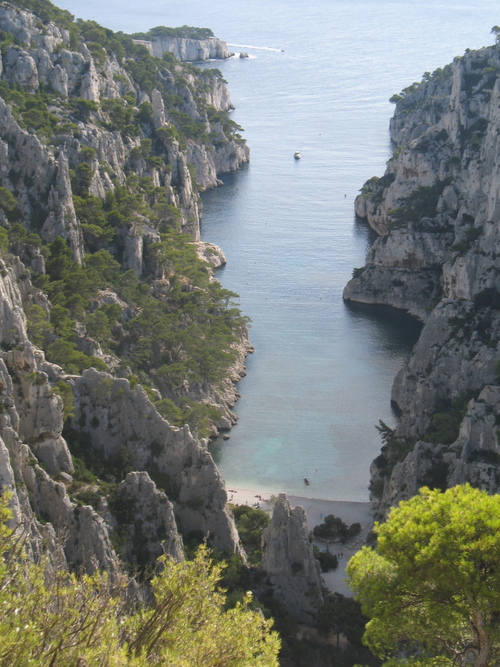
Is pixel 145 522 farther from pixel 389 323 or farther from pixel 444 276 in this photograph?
pixel 389 323

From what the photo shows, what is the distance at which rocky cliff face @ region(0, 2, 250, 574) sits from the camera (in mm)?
37281

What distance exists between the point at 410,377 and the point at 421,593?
40456 mm

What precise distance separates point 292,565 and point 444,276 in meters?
37.3

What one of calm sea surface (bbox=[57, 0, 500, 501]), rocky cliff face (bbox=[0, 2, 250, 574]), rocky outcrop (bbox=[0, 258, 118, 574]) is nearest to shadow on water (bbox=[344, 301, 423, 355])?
calm sea surface (bbox=[57, 0, 500, 501])

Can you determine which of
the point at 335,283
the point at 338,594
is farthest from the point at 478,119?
the point at 338,594

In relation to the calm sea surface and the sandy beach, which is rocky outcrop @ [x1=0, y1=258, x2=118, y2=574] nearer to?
the sandy beach

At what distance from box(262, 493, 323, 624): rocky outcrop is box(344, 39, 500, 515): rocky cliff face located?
26.3 feet

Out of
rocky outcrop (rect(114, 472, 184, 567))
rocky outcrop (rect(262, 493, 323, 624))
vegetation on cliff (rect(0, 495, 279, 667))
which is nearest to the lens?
vegetation on cliff (rect(0, 495, 279, 667))

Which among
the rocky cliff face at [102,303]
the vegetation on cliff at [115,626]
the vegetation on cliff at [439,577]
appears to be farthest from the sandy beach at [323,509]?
the vegetation on cliff at [115,626]

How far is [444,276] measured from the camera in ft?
235

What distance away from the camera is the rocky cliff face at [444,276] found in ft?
153

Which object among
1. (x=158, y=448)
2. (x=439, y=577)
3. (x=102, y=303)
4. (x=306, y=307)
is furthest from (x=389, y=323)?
(x=439, y=577)

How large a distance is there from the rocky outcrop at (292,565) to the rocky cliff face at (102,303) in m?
2.34

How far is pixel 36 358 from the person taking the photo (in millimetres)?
40688
